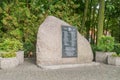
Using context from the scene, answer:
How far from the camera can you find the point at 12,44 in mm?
10375

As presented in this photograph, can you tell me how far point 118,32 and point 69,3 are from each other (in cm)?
799

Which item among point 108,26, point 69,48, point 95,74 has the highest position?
point 108,26

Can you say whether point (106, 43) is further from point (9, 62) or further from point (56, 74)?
point (9, 62)

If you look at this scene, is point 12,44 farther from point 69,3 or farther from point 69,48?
point 69,3

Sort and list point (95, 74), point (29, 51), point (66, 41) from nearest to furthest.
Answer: point (95, 74) < point (66, 41) < point (29, 51)

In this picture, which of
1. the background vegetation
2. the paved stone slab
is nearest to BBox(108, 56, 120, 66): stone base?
the paved stone slab

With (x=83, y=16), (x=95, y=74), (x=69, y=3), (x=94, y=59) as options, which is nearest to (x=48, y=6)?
(x=69, y=3)

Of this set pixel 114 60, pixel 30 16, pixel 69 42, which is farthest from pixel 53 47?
pixel 30 16

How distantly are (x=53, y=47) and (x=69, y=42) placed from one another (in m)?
0.85

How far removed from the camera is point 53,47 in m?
9.85

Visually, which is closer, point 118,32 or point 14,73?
point 14,73

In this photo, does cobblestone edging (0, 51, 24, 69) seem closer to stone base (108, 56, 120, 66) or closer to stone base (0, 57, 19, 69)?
stone base (0, 57, 19, 69)

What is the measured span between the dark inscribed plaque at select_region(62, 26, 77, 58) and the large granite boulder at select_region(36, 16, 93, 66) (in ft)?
0.48

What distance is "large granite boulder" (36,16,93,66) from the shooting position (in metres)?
9.65
